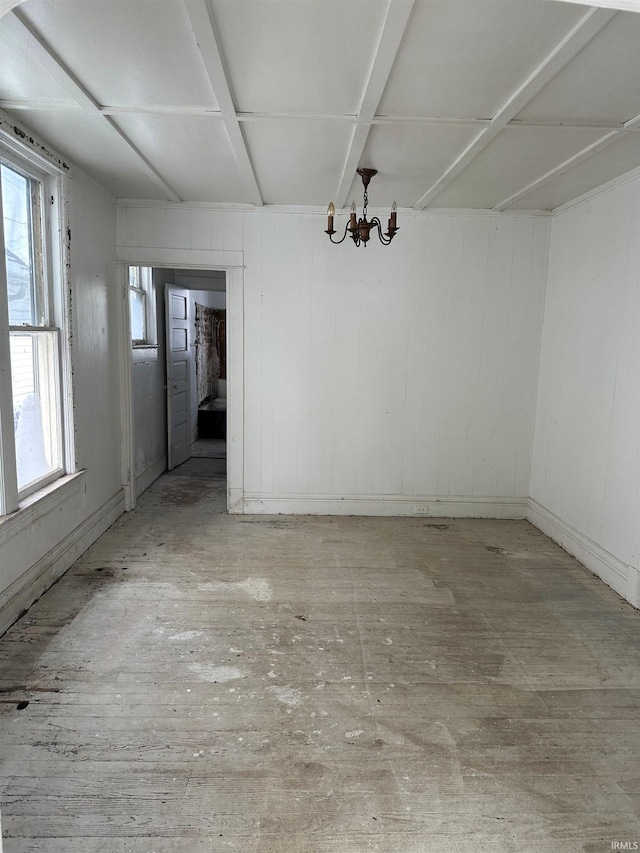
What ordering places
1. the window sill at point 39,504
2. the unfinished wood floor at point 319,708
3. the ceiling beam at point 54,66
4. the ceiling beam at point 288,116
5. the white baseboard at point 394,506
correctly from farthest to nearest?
the white baseboard at point 394,506 → the window sill at point 39,504 → the ceiling beam at point 288,116 → the ceiling beam at point 54,66 → the unfinished wood floor at point 319,708

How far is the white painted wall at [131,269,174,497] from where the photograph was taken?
16.4ft

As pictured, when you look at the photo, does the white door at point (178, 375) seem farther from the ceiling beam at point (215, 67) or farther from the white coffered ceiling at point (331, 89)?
the ceiling beam at point (215, 67)

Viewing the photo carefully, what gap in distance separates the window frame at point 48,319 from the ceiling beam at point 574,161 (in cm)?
321

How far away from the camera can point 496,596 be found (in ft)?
10.7

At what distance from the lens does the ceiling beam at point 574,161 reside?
8.79 feet

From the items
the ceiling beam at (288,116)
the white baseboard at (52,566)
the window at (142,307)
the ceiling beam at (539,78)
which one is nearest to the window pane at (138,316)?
the window at (142,307)

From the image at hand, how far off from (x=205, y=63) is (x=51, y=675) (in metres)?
2.81

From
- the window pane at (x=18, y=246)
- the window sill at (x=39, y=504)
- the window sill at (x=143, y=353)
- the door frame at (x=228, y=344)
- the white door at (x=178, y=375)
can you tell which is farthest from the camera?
the white door at (x=178, y=375)

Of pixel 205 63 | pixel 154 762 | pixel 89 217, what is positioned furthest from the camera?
pixel 89 217

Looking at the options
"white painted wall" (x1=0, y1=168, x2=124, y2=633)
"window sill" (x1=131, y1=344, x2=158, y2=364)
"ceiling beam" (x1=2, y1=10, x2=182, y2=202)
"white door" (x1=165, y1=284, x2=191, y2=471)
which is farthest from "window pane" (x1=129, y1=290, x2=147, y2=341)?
"ceiling beam" (x1=2, y1=10, x2=182, y2=202)

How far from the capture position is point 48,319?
→ 10.9ft

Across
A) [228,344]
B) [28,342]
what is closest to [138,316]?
[228,344]

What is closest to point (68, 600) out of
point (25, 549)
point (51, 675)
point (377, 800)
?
point (25, 549)

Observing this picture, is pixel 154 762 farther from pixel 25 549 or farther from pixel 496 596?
pixel 496 596
